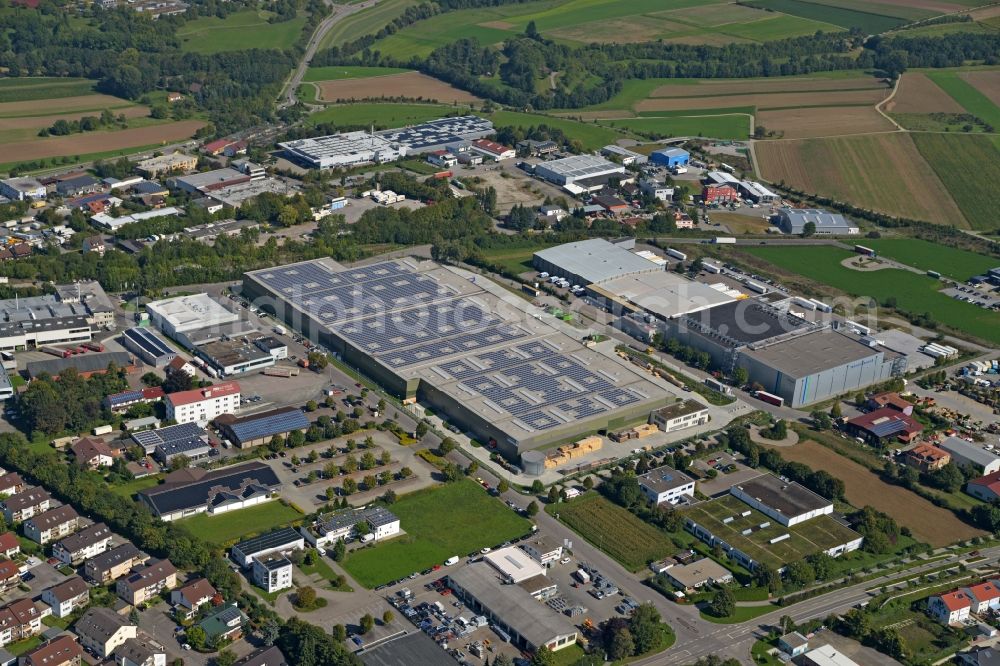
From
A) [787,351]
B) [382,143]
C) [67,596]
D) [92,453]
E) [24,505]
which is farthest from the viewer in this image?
[382,143]

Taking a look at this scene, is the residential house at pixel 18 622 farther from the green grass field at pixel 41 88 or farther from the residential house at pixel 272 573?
the green grass field at pixel 41 88

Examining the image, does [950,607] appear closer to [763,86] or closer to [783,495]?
[783,495]

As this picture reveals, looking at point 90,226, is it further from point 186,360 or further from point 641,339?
point 641,339

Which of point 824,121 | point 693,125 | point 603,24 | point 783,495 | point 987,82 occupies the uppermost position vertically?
point 603,24

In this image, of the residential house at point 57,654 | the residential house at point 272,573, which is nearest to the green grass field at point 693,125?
the residential house at point 272,573

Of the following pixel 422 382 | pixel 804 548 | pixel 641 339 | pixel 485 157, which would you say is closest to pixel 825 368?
pixel 641 339

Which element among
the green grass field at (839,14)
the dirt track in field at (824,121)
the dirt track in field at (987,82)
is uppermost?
the green grass field at (839,14)

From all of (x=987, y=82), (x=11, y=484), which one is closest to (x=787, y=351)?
(x=11, y=484)
